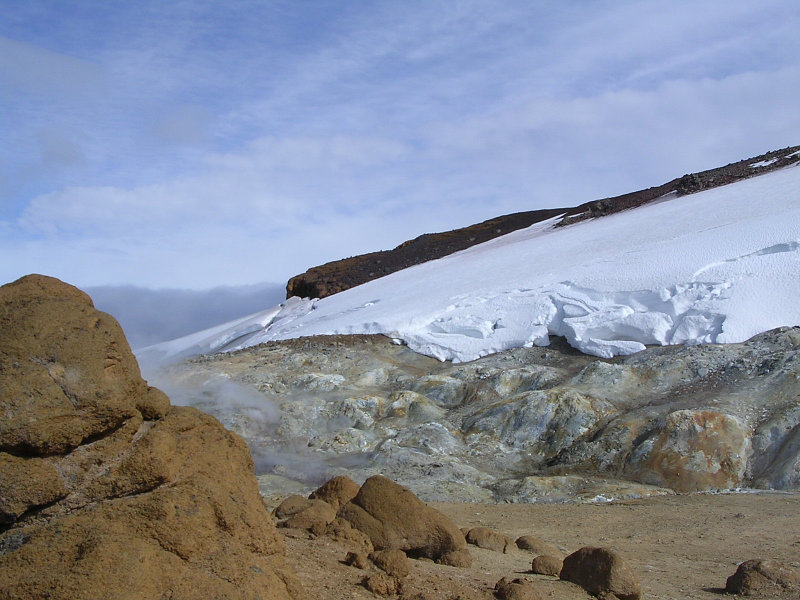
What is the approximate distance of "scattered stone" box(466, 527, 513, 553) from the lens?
650cm

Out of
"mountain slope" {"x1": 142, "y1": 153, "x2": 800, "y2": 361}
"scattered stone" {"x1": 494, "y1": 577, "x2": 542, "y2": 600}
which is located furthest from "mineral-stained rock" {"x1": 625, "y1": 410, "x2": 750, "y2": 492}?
"scattered stone" {"x1": 494, "y1": 577, "x2": 542, "y2": 600}

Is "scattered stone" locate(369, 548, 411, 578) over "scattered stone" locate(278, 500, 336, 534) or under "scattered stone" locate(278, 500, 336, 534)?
under

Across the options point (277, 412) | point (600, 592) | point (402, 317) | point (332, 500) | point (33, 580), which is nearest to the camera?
point (33, 580)

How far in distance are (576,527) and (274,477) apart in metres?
4.23

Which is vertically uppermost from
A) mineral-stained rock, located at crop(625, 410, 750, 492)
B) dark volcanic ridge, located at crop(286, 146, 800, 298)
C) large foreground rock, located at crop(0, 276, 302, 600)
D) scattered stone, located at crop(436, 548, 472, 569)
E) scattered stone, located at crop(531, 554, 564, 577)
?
dark volcanic ridge, located at crop(286, 146, 800, 298)

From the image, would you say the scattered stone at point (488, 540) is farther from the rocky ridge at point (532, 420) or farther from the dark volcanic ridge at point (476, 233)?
the dark volcanic ridge at point (476, 233)

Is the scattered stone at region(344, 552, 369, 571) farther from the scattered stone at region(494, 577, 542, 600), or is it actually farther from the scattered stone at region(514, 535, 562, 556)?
the scattered stone at region(514, 535, 562, 556)

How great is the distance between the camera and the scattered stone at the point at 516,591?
15.1 ft

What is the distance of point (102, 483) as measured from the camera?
4.13 meters

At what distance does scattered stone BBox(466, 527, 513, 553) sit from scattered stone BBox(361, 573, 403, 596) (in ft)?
6.78

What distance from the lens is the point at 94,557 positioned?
11.7ft

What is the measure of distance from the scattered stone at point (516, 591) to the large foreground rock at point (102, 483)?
4.28ft

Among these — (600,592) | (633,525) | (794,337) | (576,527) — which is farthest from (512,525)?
(794,337)

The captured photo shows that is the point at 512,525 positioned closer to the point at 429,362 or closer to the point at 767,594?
the point at 767,594
